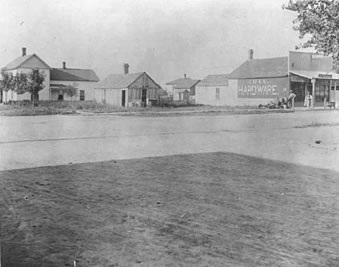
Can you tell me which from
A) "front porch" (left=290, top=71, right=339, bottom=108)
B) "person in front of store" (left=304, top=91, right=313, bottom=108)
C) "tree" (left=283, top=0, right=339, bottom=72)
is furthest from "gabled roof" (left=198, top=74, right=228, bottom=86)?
"person in front of store" (left=304, top=91, right=313, bottom=108)

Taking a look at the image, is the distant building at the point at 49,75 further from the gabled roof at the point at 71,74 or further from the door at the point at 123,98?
the door at the point at 123,98

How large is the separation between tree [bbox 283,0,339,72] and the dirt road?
2.06 meters

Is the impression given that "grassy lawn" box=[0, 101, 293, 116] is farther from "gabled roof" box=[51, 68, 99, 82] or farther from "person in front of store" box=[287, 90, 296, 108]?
"person in front of store" box=[287, 90, 296, 108]

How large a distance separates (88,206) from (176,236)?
4.22 ft

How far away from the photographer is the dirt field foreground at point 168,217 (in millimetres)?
3232

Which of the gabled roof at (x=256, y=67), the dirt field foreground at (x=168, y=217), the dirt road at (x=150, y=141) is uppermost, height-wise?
the gabled roof at (x=256, y=67)

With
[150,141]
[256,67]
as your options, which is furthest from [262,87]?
[150,141]

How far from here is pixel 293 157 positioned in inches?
336

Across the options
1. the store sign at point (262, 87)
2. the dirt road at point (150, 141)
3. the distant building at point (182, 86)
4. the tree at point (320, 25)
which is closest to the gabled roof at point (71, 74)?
the distant building at point (182, 86)

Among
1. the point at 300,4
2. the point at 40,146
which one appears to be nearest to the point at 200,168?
the point at 300,4

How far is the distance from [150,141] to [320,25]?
461 centimetres

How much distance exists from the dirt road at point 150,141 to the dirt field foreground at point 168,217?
139 centimetres

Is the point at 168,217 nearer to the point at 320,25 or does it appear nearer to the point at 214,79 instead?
the point at 214,79

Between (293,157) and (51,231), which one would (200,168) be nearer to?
(293,157)
